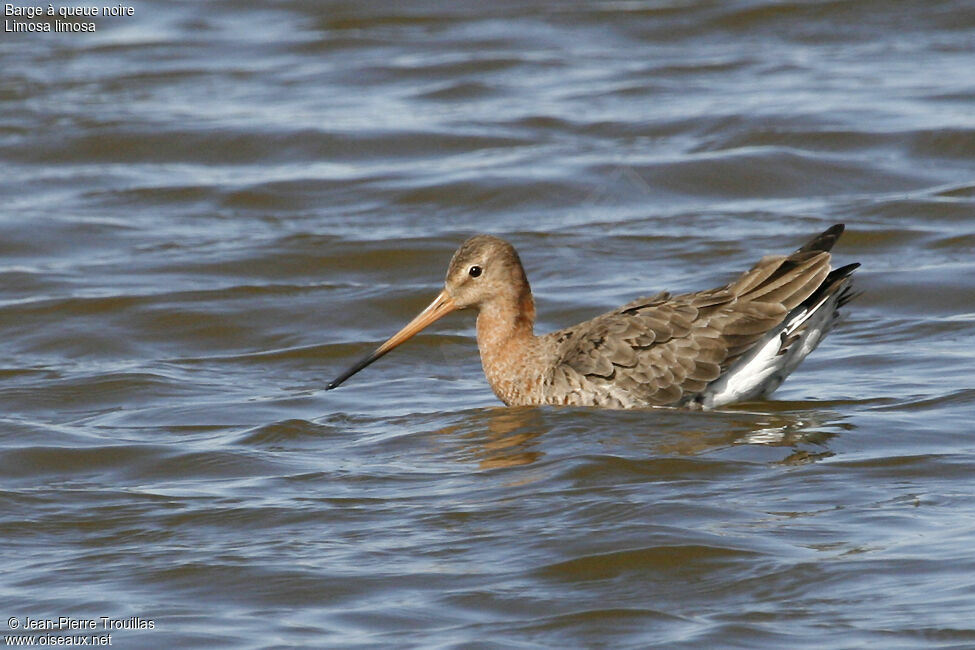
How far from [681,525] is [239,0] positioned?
14.7 meters

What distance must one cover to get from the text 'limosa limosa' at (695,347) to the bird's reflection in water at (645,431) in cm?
11

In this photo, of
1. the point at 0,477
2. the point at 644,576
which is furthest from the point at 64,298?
the point at 644,576

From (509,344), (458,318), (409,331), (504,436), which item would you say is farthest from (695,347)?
(458,318)

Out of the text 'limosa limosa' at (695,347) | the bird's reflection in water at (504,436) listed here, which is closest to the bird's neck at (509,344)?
the text 'limosa limosa' at (695,347)

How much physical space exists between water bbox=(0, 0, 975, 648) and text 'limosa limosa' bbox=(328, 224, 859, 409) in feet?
0.60

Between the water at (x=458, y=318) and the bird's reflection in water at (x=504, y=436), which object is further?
the bird's reflection in water at (x=504, y=436)

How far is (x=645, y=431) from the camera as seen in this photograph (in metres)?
8.55

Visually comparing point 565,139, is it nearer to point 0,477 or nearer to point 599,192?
point 599,192

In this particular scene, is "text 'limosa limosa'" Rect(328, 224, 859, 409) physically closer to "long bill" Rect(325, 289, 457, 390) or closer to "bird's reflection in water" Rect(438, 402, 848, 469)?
"bird's reflection in water" Rect(438, 402, 848, 469)

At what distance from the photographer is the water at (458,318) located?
653 centimetres

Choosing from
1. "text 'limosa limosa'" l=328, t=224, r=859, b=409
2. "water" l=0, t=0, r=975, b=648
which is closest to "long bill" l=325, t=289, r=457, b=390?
"water" l=0, t=0, r=975, b=648

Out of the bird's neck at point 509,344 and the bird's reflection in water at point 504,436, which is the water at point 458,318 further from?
the bird's neck at point 509,344

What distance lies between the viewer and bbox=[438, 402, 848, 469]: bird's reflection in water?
8172mm

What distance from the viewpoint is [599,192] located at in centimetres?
1377
